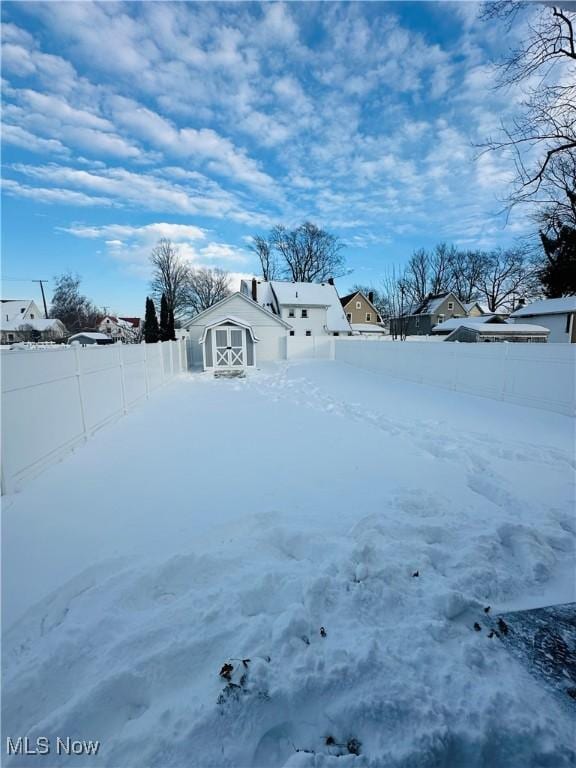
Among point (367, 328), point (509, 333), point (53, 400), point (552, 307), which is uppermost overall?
point (552, 307)

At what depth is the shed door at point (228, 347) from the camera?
670 inches

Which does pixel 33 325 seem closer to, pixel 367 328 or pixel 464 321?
pixel 367 328

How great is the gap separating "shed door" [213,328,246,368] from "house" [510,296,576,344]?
2263 centimetres

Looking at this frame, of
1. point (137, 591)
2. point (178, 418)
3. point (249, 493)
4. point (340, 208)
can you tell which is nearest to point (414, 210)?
point (340, 208)

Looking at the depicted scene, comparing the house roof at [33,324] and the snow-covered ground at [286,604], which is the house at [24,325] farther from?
the snow-covered ground at [286,604]

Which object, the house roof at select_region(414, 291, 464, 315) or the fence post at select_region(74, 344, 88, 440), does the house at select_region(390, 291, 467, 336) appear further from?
the fence post at select_region(74, 344, 88, 440)

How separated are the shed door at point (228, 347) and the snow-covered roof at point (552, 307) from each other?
73.9 feet

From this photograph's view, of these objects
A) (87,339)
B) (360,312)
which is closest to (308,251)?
(360,312)

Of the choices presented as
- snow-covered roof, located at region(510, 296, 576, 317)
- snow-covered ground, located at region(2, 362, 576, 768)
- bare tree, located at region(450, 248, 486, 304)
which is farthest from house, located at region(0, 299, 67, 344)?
bare tree, located at region(450, 248, 486, 304)

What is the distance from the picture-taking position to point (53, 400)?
4207mm

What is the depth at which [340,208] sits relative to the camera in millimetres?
21859

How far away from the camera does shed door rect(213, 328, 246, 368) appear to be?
1702 cm

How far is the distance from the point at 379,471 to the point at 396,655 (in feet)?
8.00

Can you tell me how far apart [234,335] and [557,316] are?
23359mm
